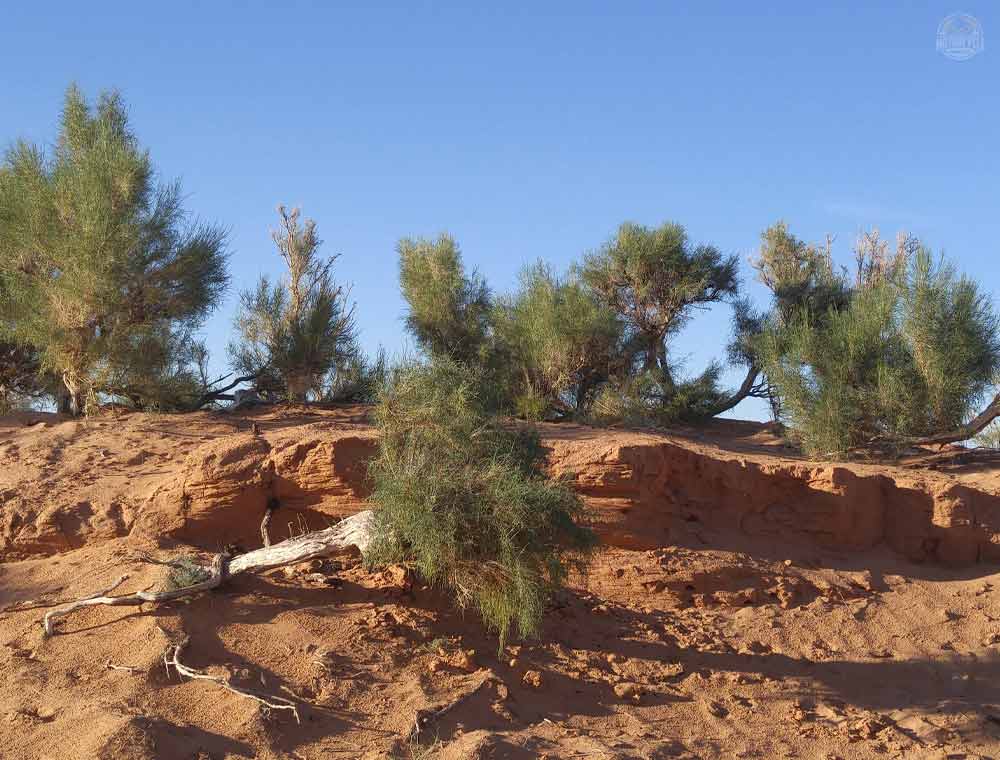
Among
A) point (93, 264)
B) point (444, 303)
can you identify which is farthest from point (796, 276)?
point (93, 264)

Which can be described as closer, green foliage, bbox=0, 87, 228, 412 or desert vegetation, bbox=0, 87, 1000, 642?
desert vegetation, bbox=0, 87, 1000, 642

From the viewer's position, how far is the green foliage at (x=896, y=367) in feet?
50.9

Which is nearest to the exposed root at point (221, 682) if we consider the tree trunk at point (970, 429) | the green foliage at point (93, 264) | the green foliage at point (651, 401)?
the green foliage at point (93, 264)

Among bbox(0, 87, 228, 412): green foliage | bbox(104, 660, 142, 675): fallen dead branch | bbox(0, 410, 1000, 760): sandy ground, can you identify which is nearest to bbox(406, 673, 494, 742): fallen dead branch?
bbox(0, 410, 1000, 760): sandy ground

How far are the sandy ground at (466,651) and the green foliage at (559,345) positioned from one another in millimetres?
5646

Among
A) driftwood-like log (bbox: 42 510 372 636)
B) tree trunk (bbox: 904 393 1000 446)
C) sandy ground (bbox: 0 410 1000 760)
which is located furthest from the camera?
tree trunk (bbox: 904 393 1000 446)

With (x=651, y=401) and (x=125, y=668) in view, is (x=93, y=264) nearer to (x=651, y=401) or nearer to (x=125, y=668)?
(x=125, y=668)

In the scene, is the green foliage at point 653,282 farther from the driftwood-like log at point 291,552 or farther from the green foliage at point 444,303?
the driftwood-like log at point 291,552

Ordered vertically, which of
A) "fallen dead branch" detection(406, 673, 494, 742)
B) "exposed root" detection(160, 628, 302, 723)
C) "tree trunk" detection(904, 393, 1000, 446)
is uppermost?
"tree trunk" detection(904, 393, 1000, 446)

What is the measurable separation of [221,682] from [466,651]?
7.52 ft

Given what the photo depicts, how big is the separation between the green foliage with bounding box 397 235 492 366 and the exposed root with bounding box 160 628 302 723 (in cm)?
1126

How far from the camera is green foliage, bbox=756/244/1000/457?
1552 cm

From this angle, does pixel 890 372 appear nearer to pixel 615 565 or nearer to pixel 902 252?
pixel 615 565

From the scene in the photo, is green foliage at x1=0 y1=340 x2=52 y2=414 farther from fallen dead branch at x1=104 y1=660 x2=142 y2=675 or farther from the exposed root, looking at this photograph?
the exposed root
